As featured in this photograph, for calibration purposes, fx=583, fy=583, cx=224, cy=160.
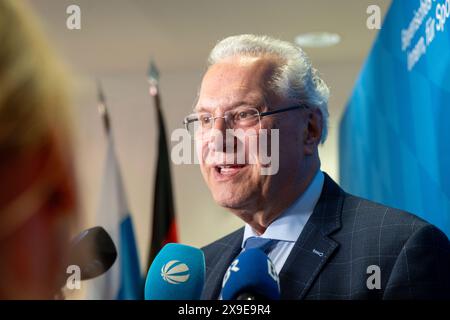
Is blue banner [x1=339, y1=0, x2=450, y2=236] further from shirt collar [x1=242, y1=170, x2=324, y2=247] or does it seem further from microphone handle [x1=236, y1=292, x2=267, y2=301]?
microphone handle [x1=236, y1=292, x2=267, y2=301]

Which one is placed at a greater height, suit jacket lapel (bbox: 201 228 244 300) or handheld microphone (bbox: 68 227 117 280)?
handheld microphone (bbox: 68 227 117 280)

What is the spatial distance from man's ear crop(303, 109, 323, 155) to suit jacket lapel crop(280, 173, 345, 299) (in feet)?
0.59

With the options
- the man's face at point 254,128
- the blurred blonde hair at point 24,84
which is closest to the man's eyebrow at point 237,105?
the man's face at point 254,128

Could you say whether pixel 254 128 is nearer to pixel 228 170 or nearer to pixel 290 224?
pixel 228 170

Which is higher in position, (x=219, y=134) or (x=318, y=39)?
(x=318, y=39)

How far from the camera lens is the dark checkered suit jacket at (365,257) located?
114 centimetres

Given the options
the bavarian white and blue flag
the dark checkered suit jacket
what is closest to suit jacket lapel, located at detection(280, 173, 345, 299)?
the dark checkered suit jacket

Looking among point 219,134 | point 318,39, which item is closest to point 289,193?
point 219,134

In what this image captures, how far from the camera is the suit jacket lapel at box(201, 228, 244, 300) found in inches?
54.1

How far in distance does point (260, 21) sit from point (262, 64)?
2071mm

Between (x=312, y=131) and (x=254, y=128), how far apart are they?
180mm

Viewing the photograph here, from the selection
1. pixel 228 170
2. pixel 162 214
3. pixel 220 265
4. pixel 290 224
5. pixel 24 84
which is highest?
pixel 24 84

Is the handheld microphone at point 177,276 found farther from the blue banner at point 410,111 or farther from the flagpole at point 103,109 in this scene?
the flagpole at point 103,109

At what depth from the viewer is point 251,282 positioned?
897mm
